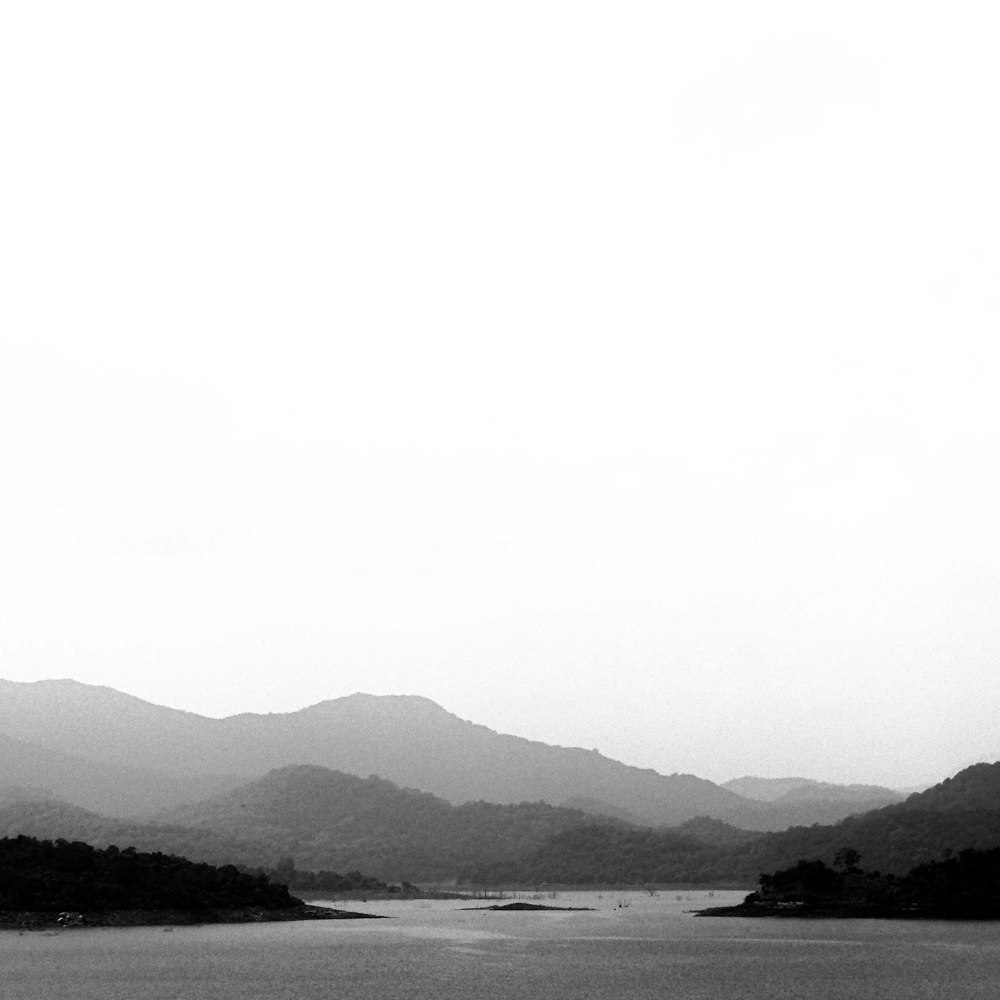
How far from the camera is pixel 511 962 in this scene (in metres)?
113

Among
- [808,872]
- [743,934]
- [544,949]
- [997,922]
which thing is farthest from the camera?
[808,872]

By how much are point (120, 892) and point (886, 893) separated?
365ft

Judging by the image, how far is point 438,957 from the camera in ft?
389

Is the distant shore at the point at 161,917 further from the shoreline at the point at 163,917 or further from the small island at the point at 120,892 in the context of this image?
the small island at the point at 120,892

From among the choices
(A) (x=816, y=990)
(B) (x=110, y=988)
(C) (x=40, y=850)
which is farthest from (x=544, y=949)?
(C) (x=40, y=850)

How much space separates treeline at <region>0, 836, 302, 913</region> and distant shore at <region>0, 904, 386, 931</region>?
0.98 m

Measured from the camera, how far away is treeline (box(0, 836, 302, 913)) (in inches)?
6014

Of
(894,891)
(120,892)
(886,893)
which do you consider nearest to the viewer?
(120,892)

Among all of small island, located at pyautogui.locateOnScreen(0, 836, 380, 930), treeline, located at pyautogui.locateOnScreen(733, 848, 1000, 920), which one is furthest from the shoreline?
treeline, located at pyautogui.locateOnScreen(733, 848, 1000, 920)

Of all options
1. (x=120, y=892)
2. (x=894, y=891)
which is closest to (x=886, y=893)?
(x=894, y=891)

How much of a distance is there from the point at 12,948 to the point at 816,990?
81.2 metres

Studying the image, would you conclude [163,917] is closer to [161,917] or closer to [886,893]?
[161,917]

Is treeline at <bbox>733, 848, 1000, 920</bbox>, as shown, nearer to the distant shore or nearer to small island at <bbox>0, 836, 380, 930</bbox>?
the distant shore

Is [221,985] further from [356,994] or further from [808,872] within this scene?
[808,872]
